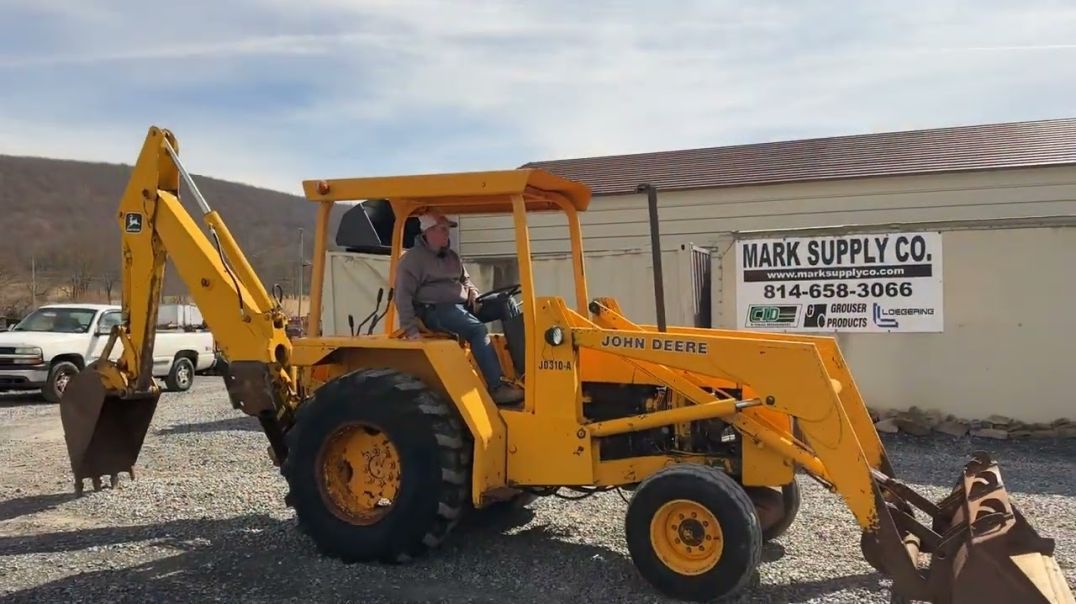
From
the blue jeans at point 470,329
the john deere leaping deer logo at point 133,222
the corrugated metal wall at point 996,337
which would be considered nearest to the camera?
the blue jeans at point 470,329

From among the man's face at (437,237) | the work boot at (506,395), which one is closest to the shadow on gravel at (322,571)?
the work boot at (506,395)

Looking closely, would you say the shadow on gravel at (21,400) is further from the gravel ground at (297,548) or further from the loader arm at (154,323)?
the loader arm at (154,323)

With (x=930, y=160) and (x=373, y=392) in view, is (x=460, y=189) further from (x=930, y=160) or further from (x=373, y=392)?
(x=930, y=160)

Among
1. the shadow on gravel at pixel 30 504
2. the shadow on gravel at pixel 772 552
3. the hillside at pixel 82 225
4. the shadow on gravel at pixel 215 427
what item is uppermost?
the hillside at pixel 82 225

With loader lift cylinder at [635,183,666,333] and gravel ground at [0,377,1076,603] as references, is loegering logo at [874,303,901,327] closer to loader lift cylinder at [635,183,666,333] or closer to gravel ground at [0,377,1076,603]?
gravel ground at [0,377,1076,603]

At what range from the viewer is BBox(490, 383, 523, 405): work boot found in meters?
5.40

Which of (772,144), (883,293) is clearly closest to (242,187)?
(772,144)

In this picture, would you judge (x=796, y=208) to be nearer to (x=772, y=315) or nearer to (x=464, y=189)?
(x=772, y=315)

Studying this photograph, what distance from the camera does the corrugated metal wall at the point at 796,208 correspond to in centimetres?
1287

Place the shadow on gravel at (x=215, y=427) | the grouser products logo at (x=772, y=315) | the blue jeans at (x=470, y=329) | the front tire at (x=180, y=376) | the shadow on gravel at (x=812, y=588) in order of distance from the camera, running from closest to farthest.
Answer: the shadow on gravel at (x=812, y=588), the blue jeans at (x=470, y=329), the grouser products logo at (x=772, y=315), the shadow on gravel at (x=215, y=427), the front tire at (x=180, y=376)

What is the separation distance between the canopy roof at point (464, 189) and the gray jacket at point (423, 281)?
14.9 inches

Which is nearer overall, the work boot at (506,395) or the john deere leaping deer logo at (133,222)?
the work boot at (506,395)

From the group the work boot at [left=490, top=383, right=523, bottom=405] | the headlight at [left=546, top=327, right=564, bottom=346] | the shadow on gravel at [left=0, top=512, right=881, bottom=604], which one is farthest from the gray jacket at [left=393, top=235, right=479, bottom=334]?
the shadow on gravel at [left=0, top=512, right=881, bottom=604]

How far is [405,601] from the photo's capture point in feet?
15.5
